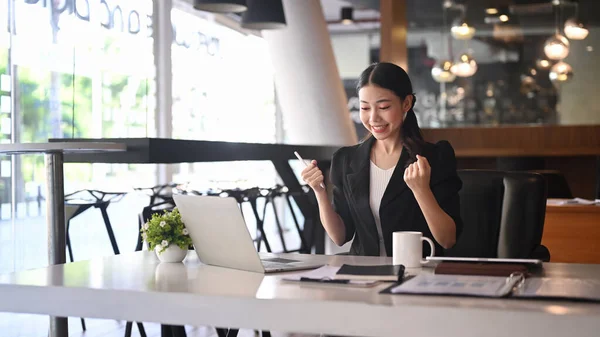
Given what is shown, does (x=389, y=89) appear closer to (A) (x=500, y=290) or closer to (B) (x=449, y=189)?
(B) (x=449, y=189)

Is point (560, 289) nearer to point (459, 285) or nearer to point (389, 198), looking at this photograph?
point (459, 285)

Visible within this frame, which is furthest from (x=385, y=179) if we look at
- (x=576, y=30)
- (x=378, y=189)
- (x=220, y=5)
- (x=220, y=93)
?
(x=576, y=30)

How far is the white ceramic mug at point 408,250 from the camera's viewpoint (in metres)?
1.91

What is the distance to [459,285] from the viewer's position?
59.2 inches

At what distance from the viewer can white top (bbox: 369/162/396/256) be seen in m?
2.54

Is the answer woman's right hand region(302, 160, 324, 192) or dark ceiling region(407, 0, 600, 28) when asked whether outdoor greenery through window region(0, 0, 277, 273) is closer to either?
woman's right hand region(302, 160, 324, 192)

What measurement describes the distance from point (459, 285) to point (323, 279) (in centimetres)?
27

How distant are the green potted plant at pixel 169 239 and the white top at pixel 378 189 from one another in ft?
2.30

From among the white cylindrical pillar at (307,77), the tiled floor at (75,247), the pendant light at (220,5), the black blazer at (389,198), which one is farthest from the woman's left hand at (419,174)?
the white cylindrical pillar at (307,77)

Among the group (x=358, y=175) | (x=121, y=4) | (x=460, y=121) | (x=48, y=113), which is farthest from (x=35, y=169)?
(x=460, y=121)

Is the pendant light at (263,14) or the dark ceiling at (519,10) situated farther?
the dark ceiling at (519,10)

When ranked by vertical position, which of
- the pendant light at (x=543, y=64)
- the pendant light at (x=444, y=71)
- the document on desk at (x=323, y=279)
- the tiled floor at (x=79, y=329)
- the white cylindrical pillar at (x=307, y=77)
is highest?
the pendant light at (x=543, y=64)

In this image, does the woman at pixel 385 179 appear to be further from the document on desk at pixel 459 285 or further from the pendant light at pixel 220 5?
the pendant light at pixel 220 5

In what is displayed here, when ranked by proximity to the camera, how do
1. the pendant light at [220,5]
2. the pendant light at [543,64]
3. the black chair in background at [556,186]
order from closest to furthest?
the pendant light at [220,5], the black chair in background at [556,186], the pendant light at [543,64]
